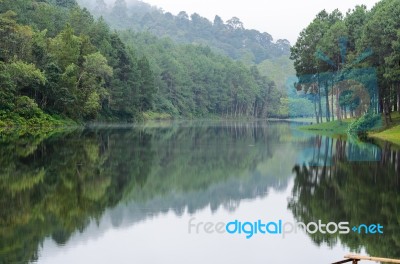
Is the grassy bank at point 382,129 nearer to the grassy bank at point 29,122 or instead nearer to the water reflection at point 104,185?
Result: the water reflection at point 104,185

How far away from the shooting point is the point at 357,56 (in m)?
57.0

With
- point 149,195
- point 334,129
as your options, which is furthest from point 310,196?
point 334,129

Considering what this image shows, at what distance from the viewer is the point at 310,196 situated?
60.7ft

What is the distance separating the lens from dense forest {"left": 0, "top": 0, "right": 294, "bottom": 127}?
61.2 metres

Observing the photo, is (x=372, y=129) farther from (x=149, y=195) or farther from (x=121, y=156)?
(x=149, y=195)

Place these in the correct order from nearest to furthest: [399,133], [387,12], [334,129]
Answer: [399,133], [387,12], [334,129]

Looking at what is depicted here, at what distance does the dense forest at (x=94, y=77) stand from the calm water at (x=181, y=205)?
32379 millimetres

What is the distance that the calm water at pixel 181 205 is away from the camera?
38.0 feet

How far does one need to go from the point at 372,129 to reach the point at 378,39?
908cm

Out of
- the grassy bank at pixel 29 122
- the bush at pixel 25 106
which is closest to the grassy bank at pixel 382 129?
the grassy bank at pixel 29 122

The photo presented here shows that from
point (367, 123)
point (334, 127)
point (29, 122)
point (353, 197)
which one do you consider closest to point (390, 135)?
point (367, 123)

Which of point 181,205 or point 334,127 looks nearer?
point 181,205

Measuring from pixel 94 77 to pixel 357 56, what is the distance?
34.5 m

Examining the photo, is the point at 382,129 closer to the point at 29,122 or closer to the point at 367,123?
the point at 367,123
